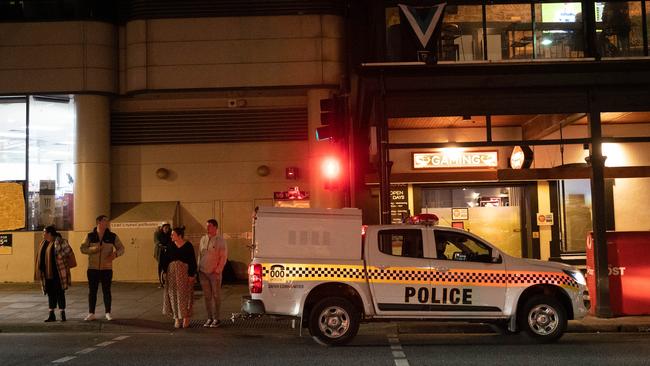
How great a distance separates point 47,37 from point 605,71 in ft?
45.6

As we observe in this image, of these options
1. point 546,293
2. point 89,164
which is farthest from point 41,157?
point 546,293

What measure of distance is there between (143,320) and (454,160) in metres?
9.30

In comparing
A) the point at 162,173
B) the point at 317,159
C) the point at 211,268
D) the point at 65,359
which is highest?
the point at 317,159

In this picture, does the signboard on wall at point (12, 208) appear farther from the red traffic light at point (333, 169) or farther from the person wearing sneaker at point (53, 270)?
the red traffic light at point (333, 169)

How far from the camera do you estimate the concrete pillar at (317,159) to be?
16.6 metres

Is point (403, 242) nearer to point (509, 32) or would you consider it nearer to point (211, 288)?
point (211, 288)

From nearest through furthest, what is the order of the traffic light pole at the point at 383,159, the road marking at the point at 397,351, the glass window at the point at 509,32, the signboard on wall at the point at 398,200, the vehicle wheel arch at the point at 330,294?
the road marking at the point at 397,351 → the vehicle wheel arch at the point at 330,294 → the traffic light pole at the point at 383,159 → the glass window at the point at 509,32 → the signboard on wall at the point at 398,200

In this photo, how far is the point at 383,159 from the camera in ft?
38.6

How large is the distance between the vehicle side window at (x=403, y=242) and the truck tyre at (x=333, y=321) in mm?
1024

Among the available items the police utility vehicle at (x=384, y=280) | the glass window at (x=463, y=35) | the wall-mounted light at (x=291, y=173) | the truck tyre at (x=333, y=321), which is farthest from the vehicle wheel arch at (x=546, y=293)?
the wall-mounted light at (x=291, y=173)

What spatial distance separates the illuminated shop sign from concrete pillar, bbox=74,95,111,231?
8610 mm

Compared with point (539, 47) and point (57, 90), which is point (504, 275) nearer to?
point (539, 47)

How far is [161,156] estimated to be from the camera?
17.3 metres

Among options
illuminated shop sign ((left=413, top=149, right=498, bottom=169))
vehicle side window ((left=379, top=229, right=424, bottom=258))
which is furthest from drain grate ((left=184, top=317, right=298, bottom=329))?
illuminated shop sign ((left=413, top=149, right=498, bottom=169))
